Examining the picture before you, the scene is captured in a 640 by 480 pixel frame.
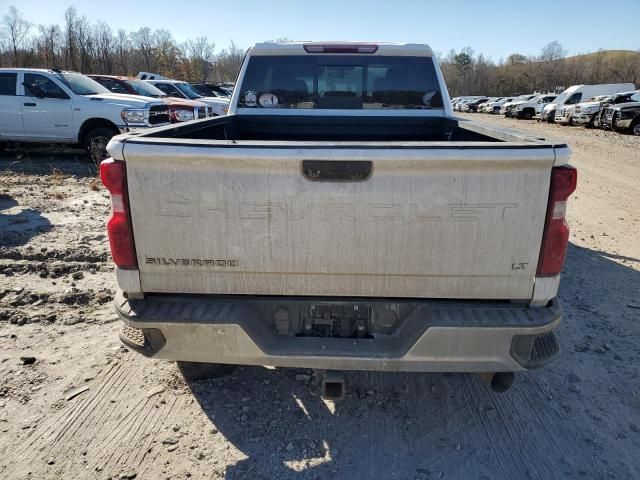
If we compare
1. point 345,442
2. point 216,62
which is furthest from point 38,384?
point 216,62

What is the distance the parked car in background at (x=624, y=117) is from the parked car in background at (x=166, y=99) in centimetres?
1930

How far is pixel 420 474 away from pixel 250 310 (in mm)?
1296

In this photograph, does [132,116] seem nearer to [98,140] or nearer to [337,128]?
[98,140]

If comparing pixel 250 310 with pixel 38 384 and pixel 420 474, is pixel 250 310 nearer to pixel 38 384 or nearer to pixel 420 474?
pixel 420 474

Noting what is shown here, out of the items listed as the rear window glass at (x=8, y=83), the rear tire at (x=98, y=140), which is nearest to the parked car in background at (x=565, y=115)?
the rear tire at (x=98, y=140)

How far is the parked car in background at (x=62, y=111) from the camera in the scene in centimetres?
1078

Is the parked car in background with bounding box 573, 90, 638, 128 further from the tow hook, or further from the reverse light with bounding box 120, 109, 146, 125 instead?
the tow hook

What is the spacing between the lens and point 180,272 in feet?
7.78

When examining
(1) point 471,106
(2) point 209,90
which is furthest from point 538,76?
(2) point 209,90

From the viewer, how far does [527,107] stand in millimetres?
36500

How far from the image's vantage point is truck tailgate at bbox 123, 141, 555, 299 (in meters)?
2.17

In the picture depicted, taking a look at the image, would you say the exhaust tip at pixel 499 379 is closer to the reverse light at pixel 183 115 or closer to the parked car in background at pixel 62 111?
the parked car in background at pixel 62 111

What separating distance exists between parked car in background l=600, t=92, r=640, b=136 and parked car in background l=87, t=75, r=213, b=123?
1930 centimetres

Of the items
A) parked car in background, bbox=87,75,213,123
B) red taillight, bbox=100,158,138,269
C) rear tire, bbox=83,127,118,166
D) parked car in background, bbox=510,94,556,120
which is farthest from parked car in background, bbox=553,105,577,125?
red taillight, bbox=100,158,138,269
